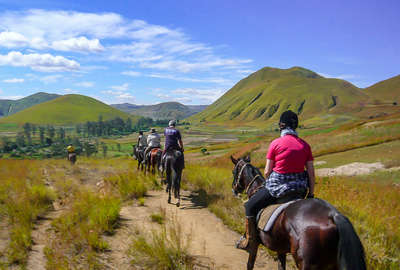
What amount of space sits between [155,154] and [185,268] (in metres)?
8.40

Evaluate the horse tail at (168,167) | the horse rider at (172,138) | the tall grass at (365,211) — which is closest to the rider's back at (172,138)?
the horse rider at (172,138)

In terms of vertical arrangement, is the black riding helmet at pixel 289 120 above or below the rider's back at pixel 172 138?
above

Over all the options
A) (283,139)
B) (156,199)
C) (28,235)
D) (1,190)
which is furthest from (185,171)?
(283,139)

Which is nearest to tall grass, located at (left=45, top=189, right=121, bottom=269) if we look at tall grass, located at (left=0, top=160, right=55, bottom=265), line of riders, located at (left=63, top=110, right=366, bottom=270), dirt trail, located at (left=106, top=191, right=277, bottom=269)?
dirt trail, located at (left=106, top=191, right=277, bottom=269)

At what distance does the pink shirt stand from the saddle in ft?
1.36

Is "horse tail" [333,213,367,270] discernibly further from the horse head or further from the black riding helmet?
the horse head

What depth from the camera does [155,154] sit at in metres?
12.4

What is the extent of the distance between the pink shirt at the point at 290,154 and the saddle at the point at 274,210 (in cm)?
41

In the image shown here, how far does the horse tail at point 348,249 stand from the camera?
272 centimetres

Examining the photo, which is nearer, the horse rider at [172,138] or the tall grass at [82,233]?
the tall grass at [82,233]

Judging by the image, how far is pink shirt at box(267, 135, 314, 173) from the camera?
12.4 feet

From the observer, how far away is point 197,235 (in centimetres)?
660

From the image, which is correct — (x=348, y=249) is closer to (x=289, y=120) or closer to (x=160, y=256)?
(x=289, y=120)

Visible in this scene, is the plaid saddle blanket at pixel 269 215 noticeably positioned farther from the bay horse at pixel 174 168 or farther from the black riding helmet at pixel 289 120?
the bay horse at pixel 174 168
